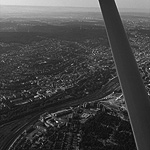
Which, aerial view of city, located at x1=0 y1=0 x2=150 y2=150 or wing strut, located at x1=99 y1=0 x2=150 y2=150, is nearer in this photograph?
wing strut, located at x1=99 y1=0 x2=150 y2=150

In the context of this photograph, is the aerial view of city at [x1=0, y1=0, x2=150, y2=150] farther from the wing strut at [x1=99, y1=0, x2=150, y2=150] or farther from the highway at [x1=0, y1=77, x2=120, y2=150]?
the wing strut at [x1=99, y1=0, x2=150, y2=150]

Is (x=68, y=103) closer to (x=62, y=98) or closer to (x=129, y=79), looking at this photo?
(x=62, y=98)

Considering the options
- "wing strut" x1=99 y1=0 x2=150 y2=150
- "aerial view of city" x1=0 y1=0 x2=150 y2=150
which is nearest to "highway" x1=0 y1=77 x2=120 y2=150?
"aerial view of city" x1=0 y1=0 x2=150 y2=150

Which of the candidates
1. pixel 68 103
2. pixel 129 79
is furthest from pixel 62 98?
pixel 129 79

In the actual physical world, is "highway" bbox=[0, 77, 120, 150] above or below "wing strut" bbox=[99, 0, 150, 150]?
above

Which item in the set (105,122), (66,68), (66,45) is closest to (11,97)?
(105,122)

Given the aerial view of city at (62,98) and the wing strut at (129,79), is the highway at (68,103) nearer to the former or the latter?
the aerial view of city at (62,98)

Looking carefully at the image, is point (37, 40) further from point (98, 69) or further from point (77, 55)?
point (98, 69)
